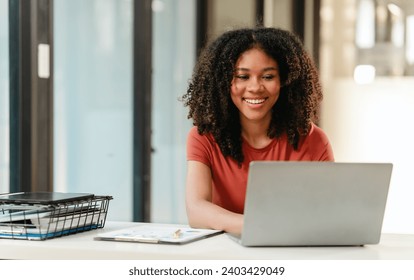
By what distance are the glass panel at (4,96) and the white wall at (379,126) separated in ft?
13.5

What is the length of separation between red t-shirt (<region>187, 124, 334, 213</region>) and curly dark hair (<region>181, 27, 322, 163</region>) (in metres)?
0.02

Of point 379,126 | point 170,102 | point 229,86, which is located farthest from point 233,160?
point 379,126

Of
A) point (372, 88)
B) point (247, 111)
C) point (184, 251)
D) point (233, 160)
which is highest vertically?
point (372, 88)

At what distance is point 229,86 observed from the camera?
241 centimetres

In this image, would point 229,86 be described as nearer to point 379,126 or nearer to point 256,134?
point 256,134

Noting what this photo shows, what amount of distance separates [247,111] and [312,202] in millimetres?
802

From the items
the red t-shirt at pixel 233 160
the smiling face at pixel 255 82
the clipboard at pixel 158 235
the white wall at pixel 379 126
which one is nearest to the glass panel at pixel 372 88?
the white wall at pixel 379 126

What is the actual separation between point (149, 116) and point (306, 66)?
1.66 m

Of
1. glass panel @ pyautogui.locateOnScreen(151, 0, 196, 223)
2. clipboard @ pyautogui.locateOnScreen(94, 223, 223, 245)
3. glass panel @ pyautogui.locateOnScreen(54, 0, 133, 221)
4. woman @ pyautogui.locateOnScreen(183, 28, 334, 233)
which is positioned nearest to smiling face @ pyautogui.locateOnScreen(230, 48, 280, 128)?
woman @ pyautogui.locateOnScreen(183, 28, 334, 233)

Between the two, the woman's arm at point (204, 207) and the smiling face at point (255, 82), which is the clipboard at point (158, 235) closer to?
the woman's arm at point (204, 207)

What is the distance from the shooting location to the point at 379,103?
6.47 metres

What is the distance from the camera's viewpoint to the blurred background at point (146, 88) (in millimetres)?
2873

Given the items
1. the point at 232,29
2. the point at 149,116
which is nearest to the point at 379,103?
the point at 149,116

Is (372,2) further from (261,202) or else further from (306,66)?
(261,202)
